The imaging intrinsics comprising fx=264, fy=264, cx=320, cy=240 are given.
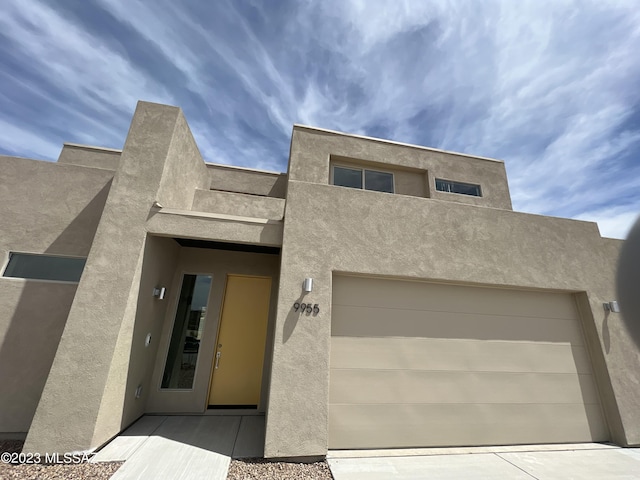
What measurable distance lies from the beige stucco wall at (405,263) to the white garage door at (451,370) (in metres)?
0.37

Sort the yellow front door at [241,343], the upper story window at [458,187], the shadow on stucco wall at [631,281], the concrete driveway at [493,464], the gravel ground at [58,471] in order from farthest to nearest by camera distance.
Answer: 1. the upper story window at [458,187]
2. the yellow front door at [241,343]
3. the concrete driveway at [493,464]
4. the gravel ground at [58,471]
5. the shadow on stucco wall at [631,281]

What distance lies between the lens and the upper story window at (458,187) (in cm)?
1000

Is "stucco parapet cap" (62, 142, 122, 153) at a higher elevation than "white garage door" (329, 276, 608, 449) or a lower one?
higher

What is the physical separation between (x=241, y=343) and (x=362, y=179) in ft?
21.4

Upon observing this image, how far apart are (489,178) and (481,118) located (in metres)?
3.34

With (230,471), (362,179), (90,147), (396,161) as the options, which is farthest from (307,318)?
(90,147)

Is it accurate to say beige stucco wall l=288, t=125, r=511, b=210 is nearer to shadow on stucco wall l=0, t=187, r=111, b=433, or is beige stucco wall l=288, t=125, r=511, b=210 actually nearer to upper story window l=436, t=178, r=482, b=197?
upper story window l=436, t=178, r=482, b=197

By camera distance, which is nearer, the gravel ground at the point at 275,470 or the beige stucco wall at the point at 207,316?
the gravel ground at the point at 275,470

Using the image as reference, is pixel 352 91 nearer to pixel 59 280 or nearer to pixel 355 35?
pixel 355 35

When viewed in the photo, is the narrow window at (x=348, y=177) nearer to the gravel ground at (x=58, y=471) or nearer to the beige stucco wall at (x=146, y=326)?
the beige stucco wall at (x=146, y=326)

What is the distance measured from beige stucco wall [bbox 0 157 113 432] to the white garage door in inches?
211

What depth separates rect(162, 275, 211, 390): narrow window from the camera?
624 cm

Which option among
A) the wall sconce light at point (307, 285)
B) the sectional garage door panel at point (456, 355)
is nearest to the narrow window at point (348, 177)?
the wall sconce light at point (307, 285)

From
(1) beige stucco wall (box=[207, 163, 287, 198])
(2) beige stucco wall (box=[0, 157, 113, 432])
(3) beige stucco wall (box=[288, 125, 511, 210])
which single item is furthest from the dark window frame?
(2) beige stucco wall (box=[0, 157, 113, 432])
